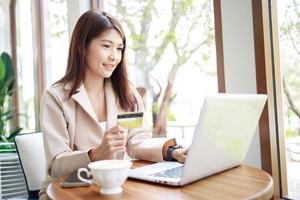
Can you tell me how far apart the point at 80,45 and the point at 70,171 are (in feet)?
1.77

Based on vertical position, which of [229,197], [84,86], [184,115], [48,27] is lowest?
[229,197]

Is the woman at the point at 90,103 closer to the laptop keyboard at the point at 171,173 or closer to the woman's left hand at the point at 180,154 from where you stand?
the woman's left hand at the point at 180,154

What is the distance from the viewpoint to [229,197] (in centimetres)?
82

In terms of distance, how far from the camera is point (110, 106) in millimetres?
1434

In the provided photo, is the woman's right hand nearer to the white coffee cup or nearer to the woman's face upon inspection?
the white coffee cup

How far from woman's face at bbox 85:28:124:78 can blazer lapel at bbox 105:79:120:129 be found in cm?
8

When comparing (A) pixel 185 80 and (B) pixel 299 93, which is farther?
(A) pixel 185 80

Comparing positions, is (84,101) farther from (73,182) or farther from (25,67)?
(25,67)

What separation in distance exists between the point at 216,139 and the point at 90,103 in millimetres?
661

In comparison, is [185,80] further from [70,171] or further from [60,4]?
[60,4]

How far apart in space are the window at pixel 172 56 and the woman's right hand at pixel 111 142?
80 cm

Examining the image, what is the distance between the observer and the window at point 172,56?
1856 millimetres

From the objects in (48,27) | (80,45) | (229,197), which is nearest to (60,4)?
(48,27)

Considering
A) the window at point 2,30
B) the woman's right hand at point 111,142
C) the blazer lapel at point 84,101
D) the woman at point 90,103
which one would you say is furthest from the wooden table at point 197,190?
the window at point 2,30
